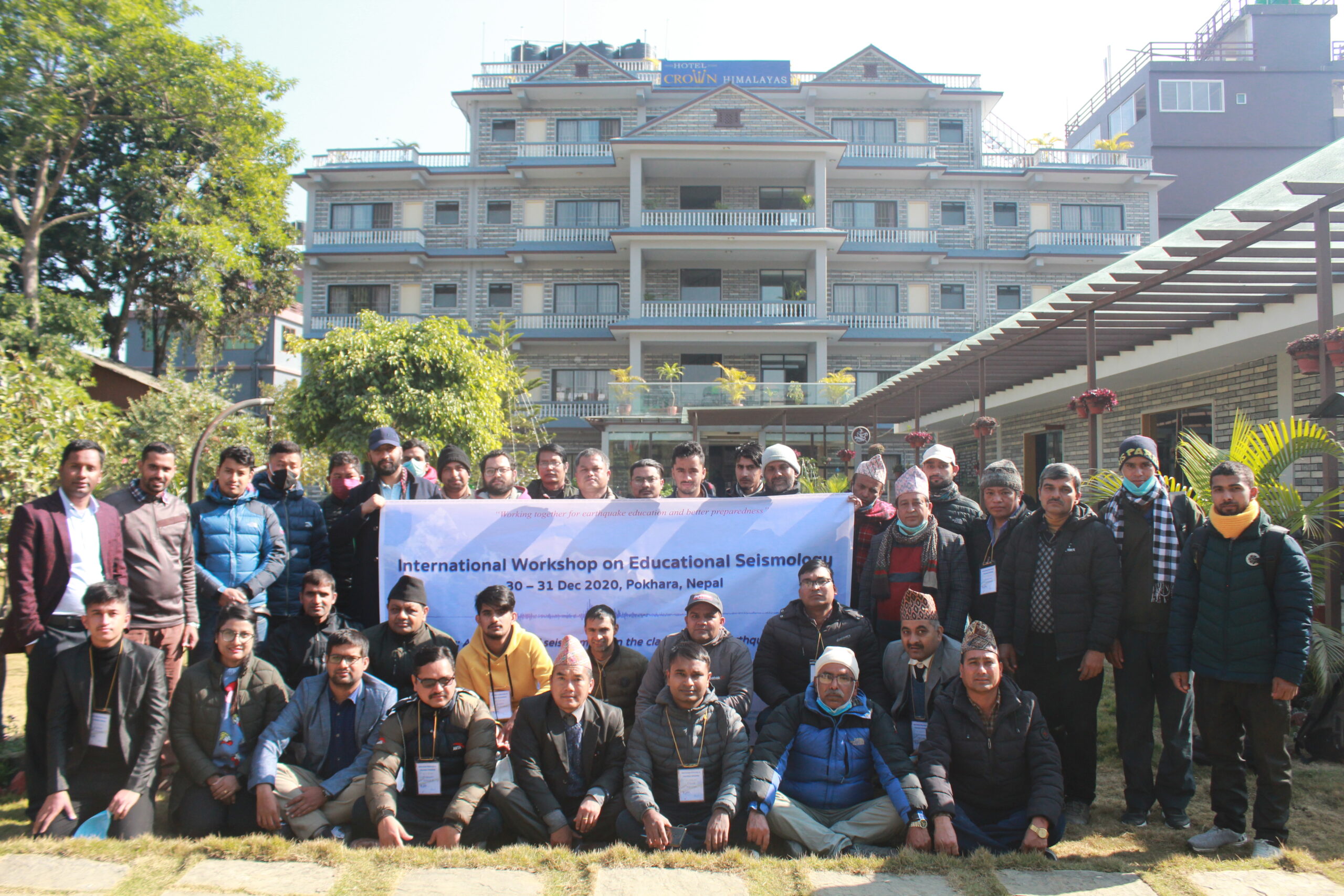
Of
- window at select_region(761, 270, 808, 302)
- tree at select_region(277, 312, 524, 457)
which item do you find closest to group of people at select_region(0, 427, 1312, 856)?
tree at select_region(277, 312, 524, 457)

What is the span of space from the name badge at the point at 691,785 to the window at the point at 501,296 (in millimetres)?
26472

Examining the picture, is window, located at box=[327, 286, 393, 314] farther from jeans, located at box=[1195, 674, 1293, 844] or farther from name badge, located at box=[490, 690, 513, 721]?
jeans, located at box=[1195, 674, 1293, 844]

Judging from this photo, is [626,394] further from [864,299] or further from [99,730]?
[99,730]

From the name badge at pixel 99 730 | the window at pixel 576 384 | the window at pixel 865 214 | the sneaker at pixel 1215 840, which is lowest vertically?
the sneaker at pixel 1215 840

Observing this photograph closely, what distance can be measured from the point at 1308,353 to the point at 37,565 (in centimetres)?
768

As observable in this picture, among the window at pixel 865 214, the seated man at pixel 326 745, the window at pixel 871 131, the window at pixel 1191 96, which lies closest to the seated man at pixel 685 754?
the seated man at pixel 326 745

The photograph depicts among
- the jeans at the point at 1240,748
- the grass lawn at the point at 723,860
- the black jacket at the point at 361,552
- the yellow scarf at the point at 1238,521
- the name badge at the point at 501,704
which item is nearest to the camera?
the grass lawn at the point at 723,860

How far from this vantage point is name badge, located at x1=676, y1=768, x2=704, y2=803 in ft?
12.9

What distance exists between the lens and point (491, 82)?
101 feet

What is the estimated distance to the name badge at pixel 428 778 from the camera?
3982 millimetres

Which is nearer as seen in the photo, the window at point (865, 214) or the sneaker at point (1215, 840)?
the sneaker at point (1215, 840)

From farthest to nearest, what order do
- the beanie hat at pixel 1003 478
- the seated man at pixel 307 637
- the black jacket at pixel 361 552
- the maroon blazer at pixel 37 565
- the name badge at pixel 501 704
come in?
1. the black jacket at pixel 361 552
2. the beanie hat at pixel 1003 478
3. the seated man at pixel 307 637
4. the name badge at pixel 501 704
5. the maroon blazer at pixel 37 565

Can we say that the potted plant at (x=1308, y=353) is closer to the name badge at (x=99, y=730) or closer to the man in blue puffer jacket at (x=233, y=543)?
the man in blue puffer jacket at (x=233, y=543)

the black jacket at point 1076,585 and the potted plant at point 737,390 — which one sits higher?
the potted plant at point 737,390
